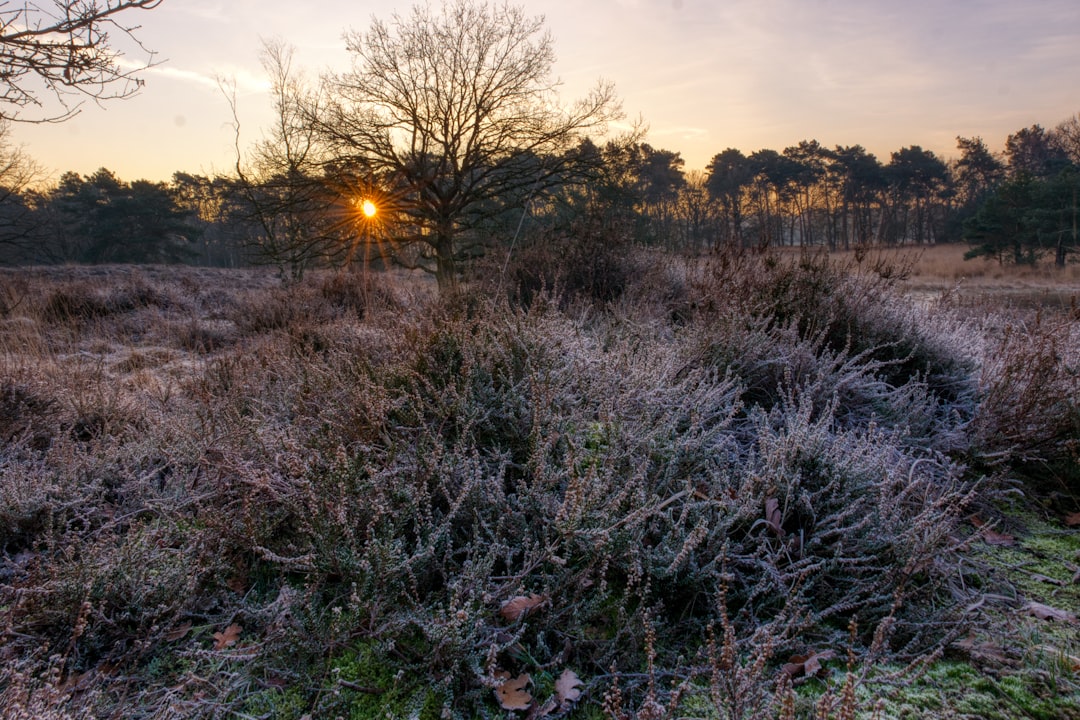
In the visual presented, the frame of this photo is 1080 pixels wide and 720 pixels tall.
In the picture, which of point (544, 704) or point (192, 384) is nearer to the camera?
point (544, 704)

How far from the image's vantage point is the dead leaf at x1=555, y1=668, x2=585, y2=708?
1.70m

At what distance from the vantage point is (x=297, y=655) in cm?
179

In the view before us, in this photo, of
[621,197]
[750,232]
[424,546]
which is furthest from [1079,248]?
[424,546]

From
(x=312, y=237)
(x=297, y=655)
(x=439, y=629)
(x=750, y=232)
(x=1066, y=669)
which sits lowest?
(x=1066, y=669)

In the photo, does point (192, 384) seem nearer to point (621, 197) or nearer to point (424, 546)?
point (424, 546)

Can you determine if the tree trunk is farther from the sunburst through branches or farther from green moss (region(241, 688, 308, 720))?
green moss (region(241, 688, 308, 720))

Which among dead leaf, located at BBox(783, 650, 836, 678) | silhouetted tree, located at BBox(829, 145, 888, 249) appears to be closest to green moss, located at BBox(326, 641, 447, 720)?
dead leaf, located at BBox(783, 650, 836, 678)

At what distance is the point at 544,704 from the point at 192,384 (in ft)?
14.0

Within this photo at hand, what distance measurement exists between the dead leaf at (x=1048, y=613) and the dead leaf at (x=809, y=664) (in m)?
0.94

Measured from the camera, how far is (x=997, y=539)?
8.71ft

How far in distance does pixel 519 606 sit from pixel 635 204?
18.4 meters

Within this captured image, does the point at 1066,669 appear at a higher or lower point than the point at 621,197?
Result: lower

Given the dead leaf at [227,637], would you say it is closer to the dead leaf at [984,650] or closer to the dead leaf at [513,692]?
the dead leaf at [513,692]

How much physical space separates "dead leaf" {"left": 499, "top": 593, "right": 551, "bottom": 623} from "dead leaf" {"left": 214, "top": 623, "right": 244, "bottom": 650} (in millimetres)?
969
